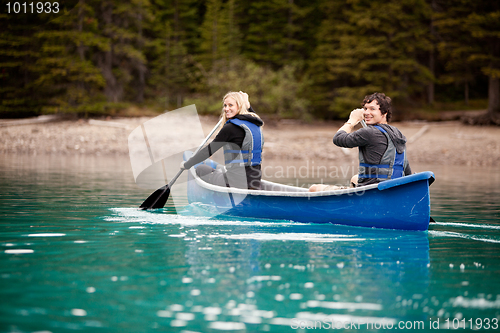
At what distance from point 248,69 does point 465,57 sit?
32.8 feet

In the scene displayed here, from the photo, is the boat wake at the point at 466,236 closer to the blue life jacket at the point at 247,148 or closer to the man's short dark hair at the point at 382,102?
the man's short dark hair at the point at 382,102

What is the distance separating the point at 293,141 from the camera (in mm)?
20406

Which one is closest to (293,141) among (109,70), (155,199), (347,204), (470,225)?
(109,70)

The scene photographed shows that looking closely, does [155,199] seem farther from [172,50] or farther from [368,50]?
[172,50]

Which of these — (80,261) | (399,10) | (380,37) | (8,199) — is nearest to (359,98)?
(380,37)

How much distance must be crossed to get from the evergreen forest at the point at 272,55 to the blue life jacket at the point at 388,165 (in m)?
17.3

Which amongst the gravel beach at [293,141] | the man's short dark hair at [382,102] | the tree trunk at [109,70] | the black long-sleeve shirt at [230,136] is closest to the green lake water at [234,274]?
the black long-sleeve shirt at [230,136]

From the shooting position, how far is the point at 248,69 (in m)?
25.1

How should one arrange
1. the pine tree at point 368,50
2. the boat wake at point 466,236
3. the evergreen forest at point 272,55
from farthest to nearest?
the pine tree at point 368,50, the evergreen forest at point 272,55, the boat wake at point 466,236

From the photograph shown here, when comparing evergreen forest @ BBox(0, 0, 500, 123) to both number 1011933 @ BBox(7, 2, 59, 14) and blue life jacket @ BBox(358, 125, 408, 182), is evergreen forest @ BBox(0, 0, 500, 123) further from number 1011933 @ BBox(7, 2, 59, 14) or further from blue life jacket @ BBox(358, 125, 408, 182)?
blue life jacket @ BBox(358, 125, 408, 182)

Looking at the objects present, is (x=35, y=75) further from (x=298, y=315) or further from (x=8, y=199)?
(x=298, y=315)

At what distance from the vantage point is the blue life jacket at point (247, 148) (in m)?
6.10

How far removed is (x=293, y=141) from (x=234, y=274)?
1694cm

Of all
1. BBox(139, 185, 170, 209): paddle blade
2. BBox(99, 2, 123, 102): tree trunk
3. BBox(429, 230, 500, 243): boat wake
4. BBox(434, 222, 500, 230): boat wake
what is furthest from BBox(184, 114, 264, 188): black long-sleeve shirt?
BBox(99, 2, 123, 102): tree trunk
